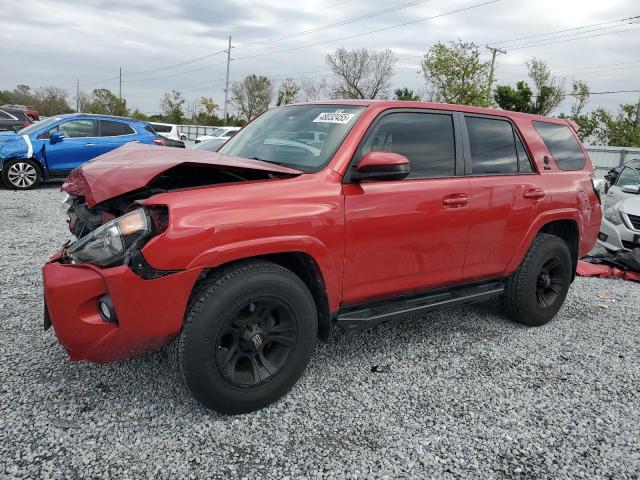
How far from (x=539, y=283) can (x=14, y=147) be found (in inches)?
400

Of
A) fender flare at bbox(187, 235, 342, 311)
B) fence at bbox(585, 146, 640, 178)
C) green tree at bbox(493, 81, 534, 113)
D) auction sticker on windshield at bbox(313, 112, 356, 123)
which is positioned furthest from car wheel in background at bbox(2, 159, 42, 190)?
green tree at bbox(493, 81, 534, 113)

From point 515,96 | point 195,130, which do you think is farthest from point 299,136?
point 195,130

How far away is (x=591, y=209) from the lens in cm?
435

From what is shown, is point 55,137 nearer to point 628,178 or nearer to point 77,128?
point 77,128

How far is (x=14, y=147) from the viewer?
979 cm

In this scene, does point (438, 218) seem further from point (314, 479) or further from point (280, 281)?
point (314, 479)

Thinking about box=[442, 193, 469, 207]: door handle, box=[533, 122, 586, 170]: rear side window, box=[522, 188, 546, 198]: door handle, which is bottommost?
box=[442, 193, 469, 207]: door handle

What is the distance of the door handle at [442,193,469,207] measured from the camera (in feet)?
10.6

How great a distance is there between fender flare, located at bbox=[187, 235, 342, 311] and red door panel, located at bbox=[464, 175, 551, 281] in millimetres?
1200

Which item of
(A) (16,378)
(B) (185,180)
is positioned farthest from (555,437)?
(A) (16,378)

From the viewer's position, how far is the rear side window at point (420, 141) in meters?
3.12

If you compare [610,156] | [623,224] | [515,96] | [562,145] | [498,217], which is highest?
[515,96]

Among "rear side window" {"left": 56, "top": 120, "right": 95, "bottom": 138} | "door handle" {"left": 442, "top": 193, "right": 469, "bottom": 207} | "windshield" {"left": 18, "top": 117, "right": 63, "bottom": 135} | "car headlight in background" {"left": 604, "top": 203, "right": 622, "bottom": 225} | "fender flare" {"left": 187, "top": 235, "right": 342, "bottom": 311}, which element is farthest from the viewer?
"rear side window" {"left": 56, "top": 120, "right": 95, "bottom": 138}

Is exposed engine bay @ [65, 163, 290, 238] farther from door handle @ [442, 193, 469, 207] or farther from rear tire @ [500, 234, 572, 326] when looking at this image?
rear tire @ [500, 234, 572, 326]
